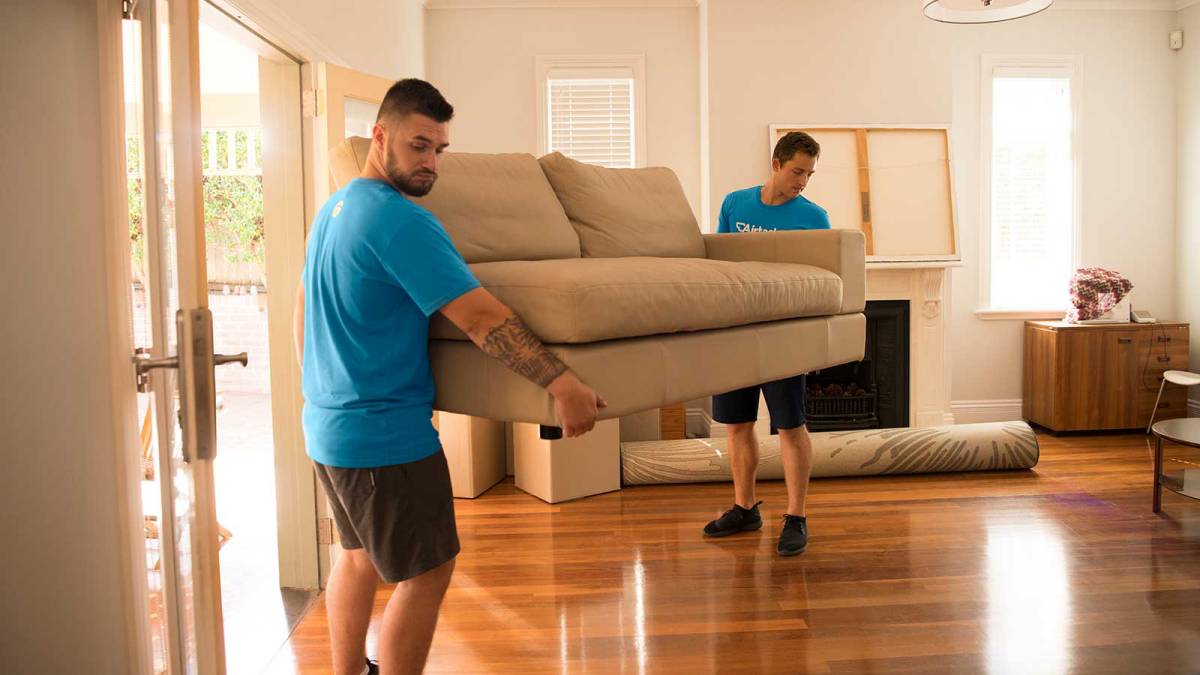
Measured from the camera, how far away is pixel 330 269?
5.28 feet

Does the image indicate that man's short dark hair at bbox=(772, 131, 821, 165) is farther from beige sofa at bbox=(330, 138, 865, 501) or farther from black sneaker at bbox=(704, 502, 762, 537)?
black sneaker at bbox=(704, 502, 762, 537)

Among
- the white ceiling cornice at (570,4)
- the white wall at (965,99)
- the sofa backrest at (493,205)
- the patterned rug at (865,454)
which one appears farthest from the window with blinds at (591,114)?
the sofa backrest at (493,205)

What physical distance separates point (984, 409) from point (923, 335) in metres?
1.00

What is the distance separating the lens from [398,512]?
1665mm

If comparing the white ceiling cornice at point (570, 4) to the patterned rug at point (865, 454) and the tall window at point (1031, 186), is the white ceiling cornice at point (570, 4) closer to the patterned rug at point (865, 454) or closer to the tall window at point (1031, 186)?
the tall window at point (1031, 186)

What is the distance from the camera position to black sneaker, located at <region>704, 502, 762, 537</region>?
338cm

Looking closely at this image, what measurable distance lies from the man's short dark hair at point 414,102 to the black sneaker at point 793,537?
222cm

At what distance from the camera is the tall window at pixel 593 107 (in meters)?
5.21

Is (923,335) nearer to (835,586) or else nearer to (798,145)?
(798,145)

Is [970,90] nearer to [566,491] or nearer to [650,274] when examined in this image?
[566,491]

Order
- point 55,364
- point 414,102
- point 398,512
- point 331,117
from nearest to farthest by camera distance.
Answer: point 55,364 → point 414,102 → point 398,512 → point 331,117

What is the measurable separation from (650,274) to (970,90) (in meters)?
4.61

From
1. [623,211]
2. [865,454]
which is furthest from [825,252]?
[865,454]

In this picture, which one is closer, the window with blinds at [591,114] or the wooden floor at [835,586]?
the wooden floor at [835,586]
